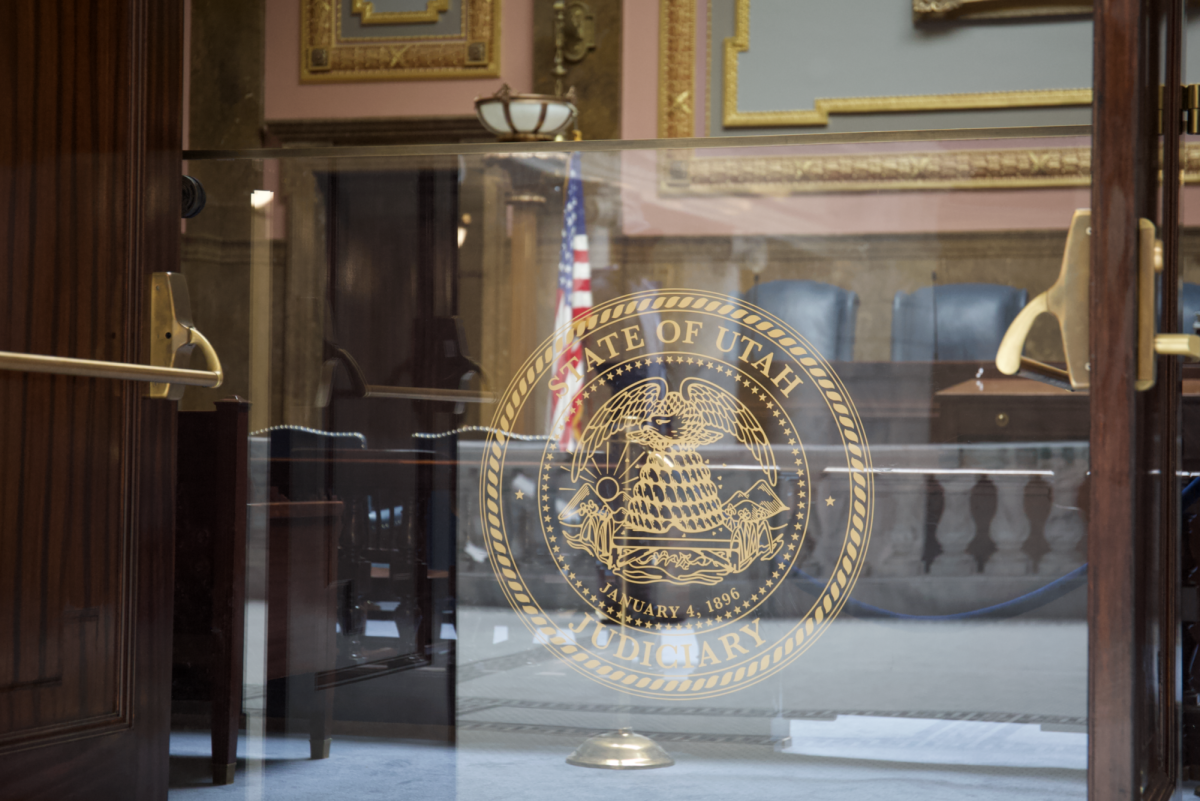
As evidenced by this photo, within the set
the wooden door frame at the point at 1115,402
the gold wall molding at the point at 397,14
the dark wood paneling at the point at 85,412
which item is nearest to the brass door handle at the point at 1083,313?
the wooden door frame at the point at 1115,402

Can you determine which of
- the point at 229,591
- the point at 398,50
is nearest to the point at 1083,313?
the point at 229,591

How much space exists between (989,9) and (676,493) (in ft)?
14.2

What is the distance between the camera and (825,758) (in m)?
1.74

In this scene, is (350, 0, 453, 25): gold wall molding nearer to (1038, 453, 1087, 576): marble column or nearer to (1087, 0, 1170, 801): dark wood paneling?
(1038, 453, 1087, 576): marble column

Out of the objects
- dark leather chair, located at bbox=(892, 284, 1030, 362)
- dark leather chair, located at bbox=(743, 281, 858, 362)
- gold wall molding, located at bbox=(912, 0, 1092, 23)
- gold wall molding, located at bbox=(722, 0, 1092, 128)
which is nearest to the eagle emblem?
dark leather chair, located at bbox=(743, 281, 858, 362)

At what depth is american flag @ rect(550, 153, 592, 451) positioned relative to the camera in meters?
1.78

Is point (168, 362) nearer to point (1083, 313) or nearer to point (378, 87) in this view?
point (1083, 313)

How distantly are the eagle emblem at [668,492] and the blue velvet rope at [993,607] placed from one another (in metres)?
0.08

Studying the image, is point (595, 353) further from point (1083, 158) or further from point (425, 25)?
point (425, 25)

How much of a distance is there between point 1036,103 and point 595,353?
13.5ft

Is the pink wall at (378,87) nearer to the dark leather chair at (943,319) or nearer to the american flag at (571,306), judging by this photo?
the american flag at (571,306)

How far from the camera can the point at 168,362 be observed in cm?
156

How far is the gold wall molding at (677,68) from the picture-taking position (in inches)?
216

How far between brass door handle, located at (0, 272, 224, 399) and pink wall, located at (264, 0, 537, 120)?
4463mm
